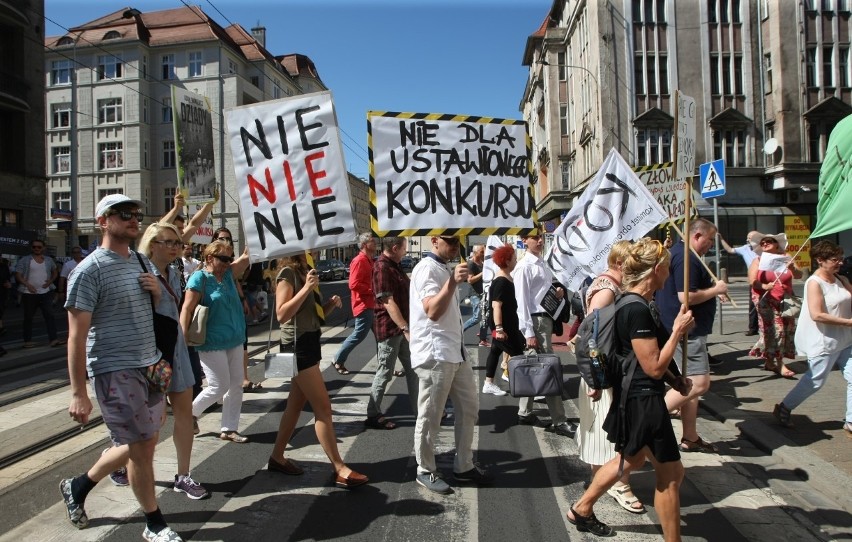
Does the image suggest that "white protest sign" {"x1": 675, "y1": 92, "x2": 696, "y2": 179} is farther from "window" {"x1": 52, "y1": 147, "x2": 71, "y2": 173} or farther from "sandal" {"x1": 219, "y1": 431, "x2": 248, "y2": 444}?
"window" {"x1": 52, "y1": 147, "x2": 71, "y2": 173}

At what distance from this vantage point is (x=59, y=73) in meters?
46.5

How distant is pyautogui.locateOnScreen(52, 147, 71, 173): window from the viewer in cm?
4622

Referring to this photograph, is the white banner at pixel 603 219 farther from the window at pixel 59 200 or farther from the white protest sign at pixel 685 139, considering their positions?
the window at pixel 59 200

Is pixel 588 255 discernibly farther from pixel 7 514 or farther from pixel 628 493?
pixel 7 514

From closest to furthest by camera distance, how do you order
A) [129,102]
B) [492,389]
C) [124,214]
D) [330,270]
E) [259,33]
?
[124,214]
[492,389]
[330,270]
[129,102]
[259,33]

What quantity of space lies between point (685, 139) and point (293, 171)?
3510 mm

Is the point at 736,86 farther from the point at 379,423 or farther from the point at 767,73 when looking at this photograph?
the point at 379,423

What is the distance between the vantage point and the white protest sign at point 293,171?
4.54 meters

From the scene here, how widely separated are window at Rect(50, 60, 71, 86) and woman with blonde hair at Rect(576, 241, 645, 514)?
52000mm

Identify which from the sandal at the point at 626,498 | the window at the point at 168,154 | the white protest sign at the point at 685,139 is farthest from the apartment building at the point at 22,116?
the sandal at the point at 626,498

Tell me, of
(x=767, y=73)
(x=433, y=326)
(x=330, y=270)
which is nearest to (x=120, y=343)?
(x=433, y=326)

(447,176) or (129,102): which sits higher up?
(129,102)

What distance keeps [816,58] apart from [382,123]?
33.3m

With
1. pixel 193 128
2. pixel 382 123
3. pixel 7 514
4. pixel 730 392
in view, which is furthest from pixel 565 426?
pixel 193 128
